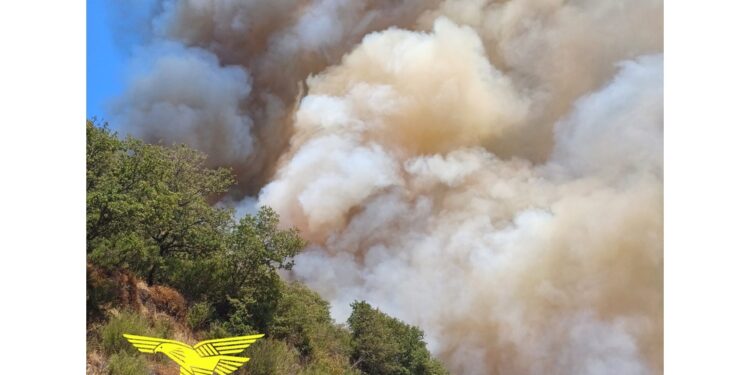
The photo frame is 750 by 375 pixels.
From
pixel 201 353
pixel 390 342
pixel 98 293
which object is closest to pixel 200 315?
pixel 201 353

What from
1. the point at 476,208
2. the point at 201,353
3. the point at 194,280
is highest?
the point at 476,208

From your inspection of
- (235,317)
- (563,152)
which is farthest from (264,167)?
(563,152)

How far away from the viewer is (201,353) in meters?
5.94

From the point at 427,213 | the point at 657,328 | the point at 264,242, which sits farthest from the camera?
the point at 264,242

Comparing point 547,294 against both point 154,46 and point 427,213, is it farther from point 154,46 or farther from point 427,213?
point 154,46

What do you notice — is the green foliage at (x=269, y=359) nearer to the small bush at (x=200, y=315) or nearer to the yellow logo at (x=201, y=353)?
the yellow logo at (x=201, y=353)

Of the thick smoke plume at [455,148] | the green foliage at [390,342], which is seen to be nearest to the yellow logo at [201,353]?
the thick smoke plume at [455,148]

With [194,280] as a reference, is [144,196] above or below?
above

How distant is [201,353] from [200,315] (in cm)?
49

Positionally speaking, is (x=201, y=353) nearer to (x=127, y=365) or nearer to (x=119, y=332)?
(x=127, y=365)

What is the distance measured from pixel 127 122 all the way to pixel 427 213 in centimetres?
284

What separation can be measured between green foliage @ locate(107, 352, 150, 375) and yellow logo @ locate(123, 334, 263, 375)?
12 cm

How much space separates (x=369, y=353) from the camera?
6.08m

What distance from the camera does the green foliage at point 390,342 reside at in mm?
5699
